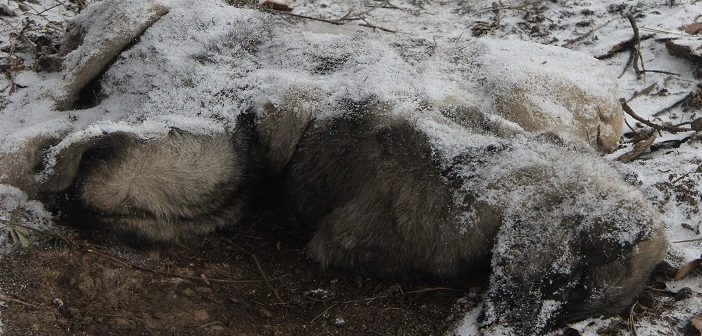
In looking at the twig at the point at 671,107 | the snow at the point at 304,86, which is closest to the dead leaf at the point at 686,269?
the snow at the point at 304,86

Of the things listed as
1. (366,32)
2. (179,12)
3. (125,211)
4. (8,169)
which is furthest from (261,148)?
(366,32)

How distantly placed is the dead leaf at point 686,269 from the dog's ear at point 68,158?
2.39 m

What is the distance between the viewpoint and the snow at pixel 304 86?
2.86 m

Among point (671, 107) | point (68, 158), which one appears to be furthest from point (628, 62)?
point (68, 158)

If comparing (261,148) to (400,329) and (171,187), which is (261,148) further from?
(400,329)

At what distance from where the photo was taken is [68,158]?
2.79 m

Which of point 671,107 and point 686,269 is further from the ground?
point 671,107

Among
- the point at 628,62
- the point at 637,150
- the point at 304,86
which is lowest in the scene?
the point at 637,150

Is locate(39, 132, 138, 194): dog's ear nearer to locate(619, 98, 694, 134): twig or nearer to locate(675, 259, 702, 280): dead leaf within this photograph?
locate(675, 259, 702, 280): dead leaf

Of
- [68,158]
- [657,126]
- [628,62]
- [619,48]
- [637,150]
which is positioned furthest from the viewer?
[619,48]

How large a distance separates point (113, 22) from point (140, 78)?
0.35m

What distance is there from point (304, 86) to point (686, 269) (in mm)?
1844

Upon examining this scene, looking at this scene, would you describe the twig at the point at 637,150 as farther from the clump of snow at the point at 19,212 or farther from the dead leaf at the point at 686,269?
the clump of snow at the point at 19,212

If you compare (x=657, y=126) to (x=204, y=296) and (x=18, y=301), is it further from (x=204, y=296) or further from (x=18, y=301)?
(x=18, y=301)
